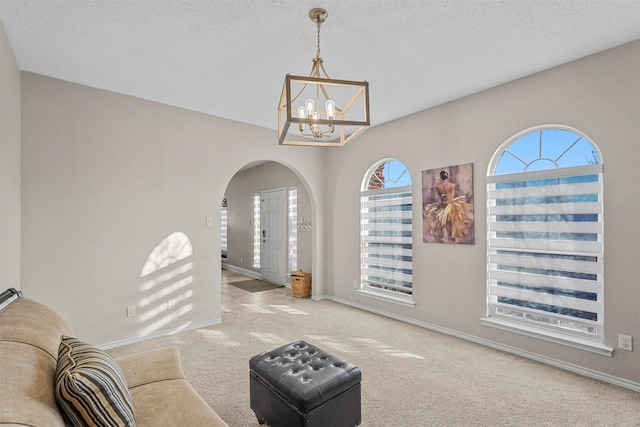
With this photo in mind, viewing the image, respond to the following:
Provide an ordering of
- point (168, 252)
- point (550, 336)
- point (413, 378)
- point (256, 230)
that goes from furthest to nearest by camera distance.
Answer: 1. point (256, 230)
2. point (168, 252)
3. point (550, 336)
4. point (413, 378)

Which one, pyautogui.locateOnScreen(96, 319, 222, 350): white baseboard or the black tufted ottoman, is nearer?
the black tufted ottoman

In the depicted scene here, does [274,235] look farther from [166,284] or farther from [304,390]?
[304,390]

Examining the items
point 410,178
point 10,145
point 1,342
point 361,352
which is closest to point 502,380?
point 361,352

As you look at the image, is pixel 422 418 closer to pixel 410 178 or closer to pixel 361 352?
pixel 361 352

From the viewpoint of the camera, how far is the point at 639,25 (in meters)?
2.41

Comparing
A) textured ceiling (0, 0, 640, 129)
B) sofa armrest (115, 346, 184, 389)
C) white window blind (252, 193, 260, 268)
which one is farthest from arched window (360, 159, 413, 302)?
white window blind (252, 193, 260, 268)

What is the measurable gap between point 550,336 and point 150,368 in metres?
3.34

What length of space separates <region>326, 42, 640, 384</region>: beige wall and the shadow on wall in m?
2.41

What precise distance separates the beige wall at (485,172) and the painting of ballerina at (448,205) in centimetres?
9

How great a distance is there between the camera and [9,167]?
2590mm

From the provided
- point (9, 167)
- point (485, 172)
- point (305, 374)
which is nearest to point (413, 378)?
point (305, 374)

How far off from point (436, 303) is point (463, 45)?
9.36ft

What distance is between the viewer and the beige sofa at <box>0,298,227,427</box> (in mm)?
966

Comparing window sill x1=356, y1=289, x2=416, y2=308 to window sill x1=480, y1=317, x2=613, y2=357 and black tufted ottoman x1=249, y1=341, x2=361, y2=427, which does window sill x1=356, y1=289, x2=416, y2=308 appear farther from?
black tufted ottoman x1=249, y1=341, x2=361, y2=427
